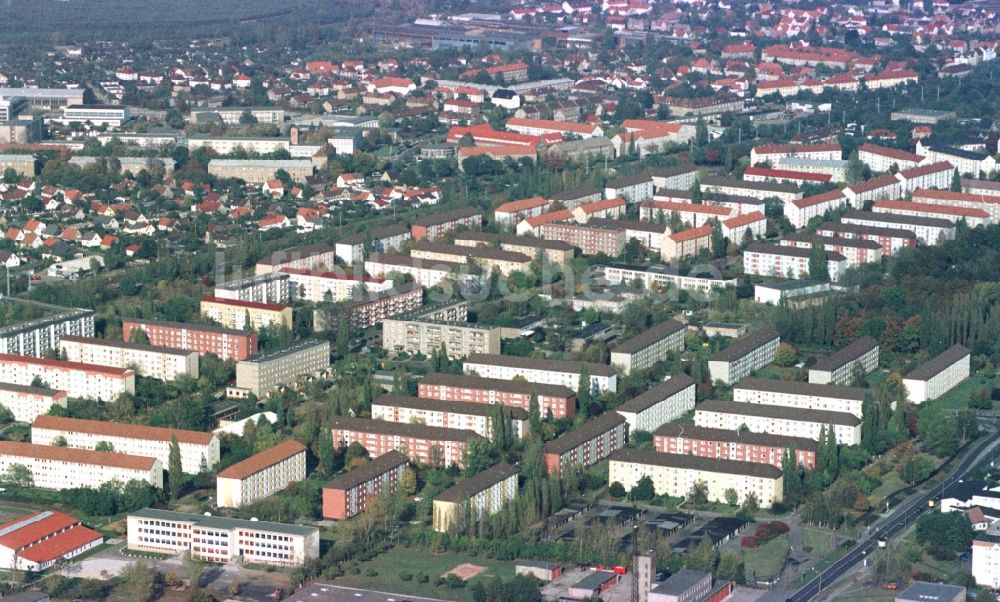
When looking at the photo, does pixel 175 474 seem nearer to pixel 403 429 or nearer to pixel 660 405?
pixel 403 429

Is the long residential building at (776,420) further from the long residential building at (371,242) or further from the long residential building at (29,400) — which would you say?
the long residential building at (371,242)

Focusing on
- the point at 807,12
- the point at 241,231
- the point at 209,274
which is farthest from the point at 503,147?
the point at 807,12

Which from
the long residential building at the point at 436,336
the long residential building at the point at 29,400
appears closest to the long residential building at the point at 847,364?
the long residential building at the point at 436,336

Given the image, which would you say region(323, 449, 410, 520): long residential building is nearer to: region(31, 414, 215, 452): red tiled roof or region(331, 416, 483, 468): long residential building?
region(331, 416, 483, 468): long residential building

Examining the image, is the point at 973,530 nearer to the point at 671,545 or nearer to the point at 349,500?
the point at 671,545

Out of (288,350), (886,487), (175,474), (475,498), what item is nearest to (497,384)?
(288,350)

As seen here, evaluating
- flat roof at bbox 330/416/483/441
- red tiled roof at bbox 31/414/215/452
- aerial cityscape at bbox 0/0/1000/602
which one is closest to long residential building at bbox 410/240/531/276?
aerial cityscape at bbox 0/0/1000/602
